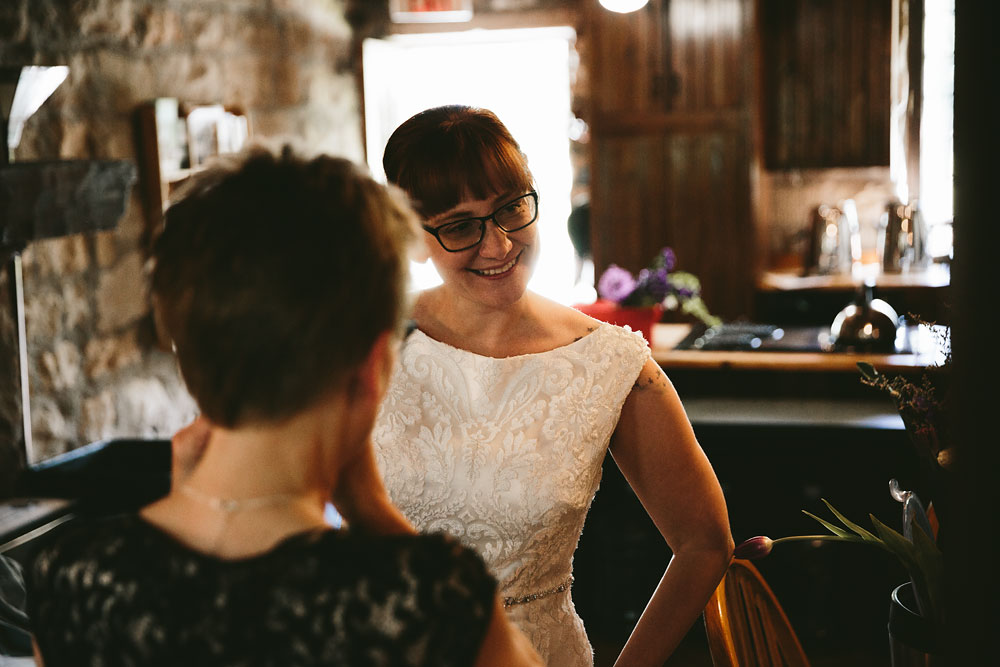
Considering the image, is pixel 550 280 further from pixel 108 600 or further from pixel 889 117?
pixel 108 600

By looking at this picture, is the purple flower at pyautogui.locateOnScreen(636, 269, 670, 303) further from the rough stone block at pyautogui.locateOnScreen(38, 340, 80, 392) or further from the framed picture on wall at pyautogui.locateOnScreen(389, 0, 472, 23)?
the framed picture on wall at pyautogui.locateOnScreen(389, 0, 472, 23)

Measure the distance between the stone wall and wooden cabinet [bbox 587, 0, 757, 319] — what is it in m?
1.94

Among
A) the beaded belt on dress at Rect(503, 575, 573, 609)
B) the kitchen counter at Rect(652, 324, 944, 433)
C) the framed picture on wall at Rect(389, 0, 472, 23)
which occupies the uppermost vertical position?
the framed picture on wall at Rect(389, 0, 472, 23)

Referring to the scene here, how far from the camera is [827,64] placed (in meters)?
5.26

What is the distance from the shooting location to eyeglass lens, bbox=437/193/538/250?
1.40 metres

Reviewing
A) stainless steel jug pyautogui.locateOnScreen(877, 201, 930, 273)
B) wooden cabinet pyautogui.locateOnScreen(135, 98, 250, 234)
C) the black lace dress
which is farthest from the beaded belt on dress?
stainless steel jug pyautogui.locateOnScreen(877, 201, 930, 273)

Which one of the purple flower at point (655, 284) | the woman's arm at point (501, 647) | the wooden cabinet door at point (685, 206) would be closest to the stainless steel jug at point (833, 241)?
the wooden cabinet door at point (685, 206)

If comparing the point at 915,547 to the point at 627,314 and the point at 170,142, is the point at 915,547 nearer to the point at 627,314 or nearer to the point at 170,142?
the point at 627,314

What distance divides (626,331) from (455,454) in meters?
0.33

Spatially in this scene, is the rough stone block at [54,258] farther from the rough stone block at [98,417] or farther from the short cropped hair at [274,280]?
the short cropped hair at [274,280]

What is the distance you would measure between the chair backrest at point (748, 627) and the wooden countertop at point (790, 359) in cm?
196

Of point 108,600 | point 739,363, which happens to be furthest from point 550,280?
point 108,600

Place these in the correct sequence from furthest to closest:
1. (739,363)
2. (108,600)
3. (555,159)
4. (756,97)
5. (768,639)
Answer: (555,159), (756,97), (739,363), (768,639), (108,600)

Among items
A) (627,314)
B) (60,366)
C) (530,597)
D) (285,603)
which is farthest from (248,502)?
(627,314)
